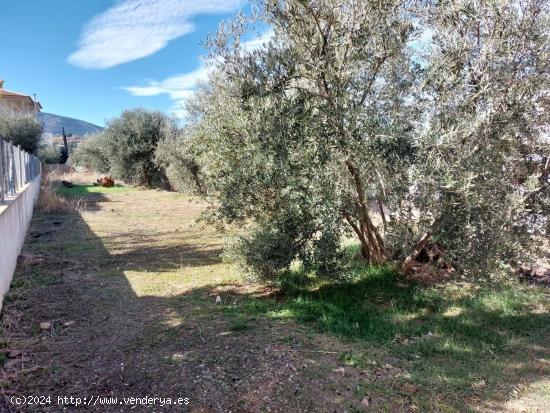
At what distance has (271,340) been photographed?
4297 mm

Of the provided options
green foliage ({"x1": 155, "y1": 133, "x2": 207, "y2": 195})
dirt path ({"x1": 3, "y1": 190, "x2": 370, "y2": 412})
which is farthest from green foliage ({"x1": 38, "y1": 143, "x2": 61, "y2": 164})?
dirt path ({"x1": 3, "y1": 190, "x2": 370, "y2": 412})

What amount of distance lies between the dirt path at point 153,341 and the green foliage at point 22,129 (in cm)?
1694

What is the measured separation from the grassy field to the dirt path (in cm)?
2

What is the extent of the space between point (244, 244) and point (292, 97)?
2178 millimetres

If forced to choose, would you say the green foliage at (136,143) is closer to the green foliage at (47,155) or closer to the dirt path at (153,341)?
the green foliage at (47,155)

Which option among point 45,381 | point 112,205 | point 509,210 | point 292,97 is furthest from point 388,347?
point 112,205

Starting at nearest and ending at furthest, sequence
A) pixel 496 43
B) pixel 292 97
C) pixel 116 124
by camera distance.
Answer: pixel 496 43
pixel 292 97
pixel 116 124

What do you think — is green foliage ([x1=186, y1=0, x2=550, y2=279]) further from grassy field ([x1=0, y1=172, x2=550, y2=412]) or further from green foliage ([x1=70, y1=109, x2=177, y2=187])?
green foliage ([x1=70, y1=109, x2=177, y2=187])

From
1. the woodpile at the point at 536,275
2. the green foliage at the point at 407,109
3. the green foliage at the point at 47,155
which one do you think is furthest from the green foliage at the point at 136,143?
the woodpile at the point at 536,275

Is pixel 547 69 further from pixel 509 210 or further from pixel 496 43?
pixel 509 210

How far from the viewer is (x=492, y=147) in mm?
4539

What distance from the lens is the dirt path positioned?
3318 millimetres

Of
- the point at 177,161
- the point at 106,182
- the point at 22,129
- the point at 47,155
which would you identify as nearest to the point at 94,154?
the point at 47,155

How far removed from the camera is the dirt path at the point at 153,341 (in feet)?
10.9
